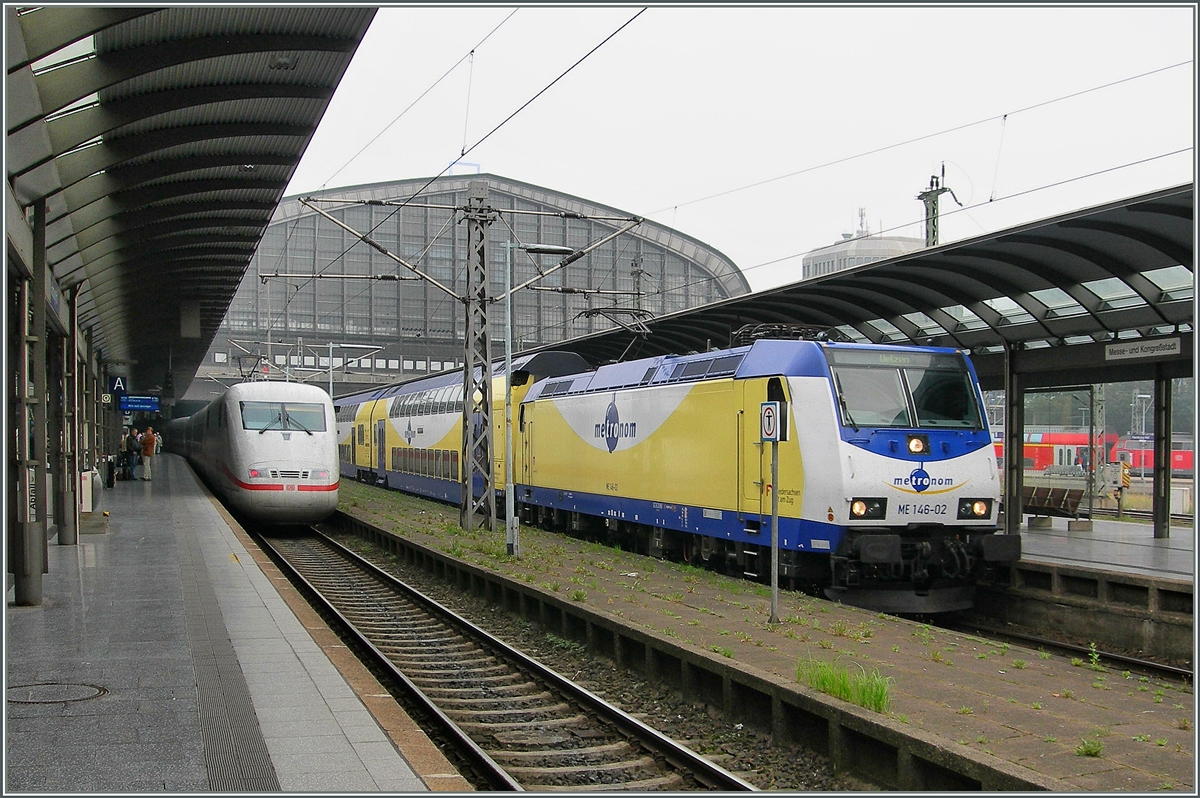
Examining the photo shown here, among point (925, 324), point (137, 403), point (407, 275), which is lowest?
point (137, 403)

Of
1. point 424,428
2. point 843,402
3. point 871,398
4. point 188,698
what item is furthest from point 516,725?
point 424,428

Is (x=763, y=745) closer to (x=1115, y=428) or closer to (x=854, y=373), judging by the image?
(x=854, y=373)

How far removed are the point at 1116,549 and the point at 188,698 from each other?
14054mm

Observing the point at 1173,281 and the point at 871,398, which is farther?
the point at 1173,281

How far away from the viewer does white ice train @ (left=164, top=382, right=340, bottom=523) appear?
885 inches

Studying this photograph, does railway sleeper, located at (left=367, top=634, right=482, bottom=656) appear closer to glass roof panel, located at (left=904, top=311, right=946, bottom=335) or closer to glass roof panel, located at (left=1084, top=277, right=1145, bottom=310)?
glass roof panel, located at (left=904, top=311, right=946, bottom=335)

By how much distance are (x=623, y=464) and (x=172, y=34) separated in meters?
10.6

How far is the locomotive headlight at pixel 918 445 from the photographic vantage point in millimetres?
12812

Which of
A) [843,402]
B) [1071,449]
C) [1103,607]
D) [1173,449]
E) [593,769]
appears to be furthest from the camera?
[1173,449]

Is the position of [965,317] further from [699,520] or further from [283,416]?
[283,416]

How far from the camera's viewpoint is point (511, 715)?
967cm

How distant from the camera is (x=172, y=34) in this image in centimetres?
962

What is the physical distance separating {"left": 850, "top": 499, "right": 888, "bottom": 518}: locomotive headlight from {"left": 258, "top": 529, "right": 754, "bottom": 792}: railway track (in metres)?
4.16

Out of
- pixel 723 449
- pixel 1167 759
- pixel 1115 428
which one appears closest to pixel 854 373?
pixel 723 449
